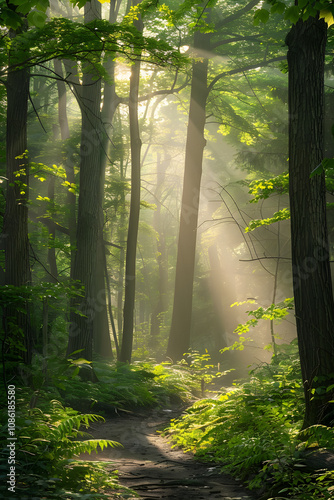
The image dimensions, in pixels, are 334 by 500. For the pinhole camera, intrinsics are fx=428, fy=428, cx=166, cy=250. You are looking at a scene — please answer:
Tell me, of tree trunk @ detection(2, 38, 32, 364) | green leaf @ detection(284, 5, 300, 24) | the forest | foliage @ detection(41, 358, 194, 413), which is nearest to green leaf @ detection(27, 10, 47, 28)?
the forest

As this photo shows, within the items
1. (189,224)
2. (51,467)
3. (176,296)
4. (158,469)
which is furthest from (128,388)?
(189,224)

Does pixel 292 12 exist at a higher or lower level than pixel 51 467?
higher

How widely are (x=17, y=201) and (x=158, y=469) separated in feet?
13.8

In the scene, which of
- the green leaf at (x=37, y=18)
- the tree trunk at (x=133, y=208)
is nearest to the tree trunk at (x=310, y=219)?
the green leaf at (x=37, y=18)

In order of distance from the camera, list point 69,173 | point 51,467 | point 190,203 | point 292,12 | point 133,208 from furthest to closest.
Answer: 1. point 69,173
2. point 190,203
3. point 133,208
4. point 292,12
5. point 51,467

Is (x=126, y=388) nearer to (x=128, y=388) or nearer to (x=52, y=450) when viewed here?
(x=128, y=388)

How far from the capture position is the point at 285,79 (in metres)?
18.5

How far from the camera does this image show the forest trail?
3768 mm

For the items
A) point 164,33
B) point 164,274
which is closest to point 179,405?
point 164,33

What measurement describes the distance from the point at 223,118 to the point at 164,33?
367cm

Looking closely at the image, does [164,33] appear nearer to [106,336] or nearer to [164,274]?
[106,336]

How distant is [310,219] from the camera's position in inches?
184

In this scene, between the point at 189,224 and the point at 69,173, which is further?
the point at 69,173

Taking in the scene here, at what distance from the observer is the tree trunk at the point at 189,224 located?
1319cm
